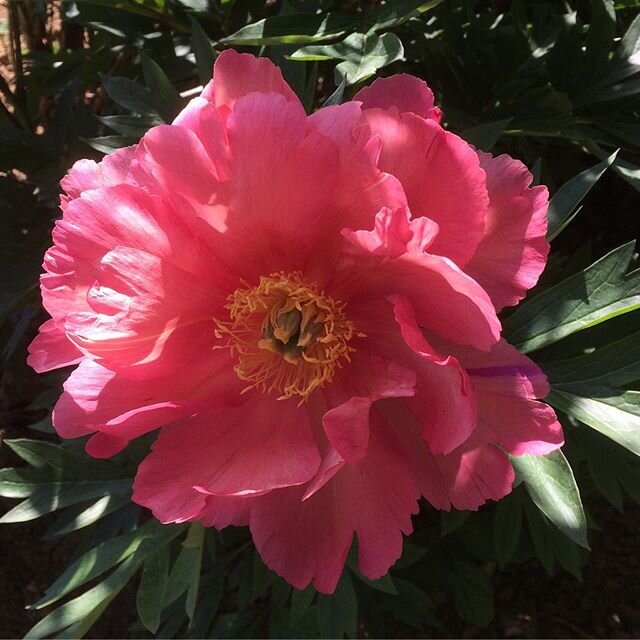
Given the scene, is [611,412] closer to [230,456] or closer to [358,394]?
[358,394]

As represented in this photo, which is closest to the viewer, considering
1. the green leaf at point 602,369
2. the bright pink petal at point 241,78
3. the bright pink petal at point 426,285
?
the bright pink petal at point 426,285

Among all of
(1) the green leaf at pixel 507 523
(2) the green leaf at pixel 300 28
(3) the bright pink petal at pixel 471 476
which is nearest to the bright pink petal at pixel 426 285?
(3) the bright pink petal at pixel 471 476

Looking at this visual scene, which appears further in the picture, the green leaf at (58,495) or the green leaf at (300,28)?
the green leaf at (58,495)

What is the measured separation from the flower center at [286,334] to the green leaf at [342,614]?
20.5 inches

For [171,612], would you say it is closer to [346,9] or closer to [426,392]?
[426,392]

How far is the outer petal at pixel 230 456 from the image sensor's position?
2.42ft

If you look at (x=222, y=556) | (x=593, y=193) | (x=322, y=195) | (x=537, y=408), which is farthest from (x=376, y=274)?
(x=593, y=193)

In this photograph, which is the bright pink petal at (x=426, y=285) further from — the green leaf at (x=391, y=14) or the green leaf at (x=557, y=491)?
the green leaf at (x=391, y=14)

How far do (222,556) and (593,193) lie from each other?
1159 mm

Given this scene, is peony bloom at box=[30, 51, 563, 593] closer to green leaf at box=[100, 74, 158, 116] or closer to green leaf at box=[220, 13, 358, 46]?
green leaf at box=[220, 13, 358, 46]

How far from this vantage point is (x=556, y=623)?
1.74 metres

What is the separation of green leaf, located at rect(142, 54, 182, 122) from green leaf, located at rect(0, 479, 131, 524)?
0.54 meters

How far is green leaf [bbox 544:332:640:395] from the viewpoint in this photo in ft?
2.72

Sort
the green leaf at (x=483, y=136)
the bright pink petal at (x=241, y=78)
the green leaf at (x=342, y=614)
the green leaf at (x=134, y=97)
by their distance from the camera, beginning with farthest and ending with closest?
the green leaf at (x=342, y=614), the green leaf at (x=134, y=97), the green leaf at (x=483, y=136), the bright pink petal at (x=241, y=78)
